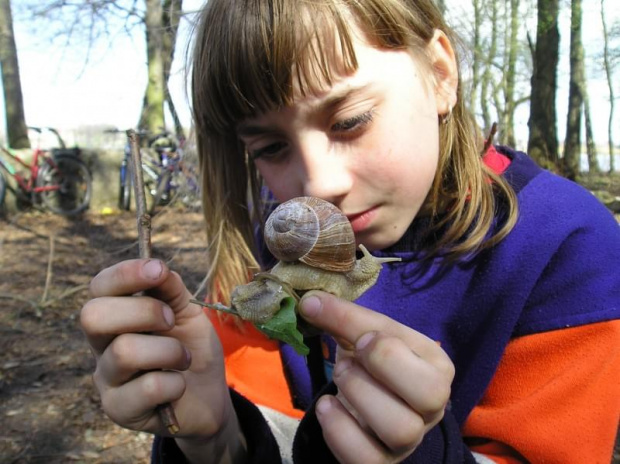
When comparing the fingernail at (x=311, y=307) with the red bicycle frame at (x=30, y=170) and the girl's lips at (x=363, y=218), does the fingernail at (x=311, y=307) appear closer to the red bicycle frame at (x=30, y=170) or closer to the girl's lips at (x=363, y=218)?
the girl's lips at (x=363, y=218)

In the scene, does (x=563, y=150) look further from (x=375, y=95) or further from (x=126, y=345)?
(x=126, y=345)

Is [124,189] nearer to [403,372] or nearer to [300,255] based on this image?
[300,255]

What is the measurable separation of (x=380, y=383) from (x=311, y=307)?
224mm

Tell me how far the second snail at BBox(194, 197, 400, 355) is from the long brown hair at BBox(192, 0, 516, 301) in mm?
448

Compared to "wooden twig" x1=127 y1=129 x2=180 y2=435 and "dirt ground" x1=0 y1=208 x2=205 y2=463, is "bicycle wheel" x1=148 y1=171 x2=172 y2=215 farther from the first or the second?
"wooden twig" x1=127 y1=129 x2=180 y2=435

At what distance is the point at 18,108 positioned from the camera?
9.79 m

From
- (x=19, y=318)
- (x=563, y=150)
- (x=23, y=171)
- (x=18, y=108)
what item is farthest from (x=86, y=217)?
(x=563, y=150)

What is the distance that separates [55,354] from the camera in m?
3.63

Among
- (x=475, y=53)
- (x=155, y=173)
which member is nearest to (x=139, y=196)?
(x=475, y=53)

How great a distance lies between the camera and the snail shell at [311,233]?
104 centimetres

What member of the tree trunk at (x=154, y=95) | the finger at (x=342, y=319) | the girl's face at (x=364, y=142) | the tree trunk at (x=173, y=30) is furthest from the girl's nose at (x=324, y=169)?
the tree trunk at (x=154, y=95)

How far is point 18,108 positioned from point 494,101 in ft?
51.1

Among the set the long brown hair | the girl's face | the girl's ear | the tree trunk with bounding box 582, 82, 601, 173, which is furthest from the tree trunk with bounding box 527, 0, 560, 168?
the tree trunk with bounding box 582, 82, 601, 173

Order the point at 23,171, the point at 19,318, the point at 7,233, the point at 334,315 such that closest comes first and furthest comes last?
1. the point at 334,315
2. the point at 19,318
3. the point at 7,233
4. the point at 23,171
